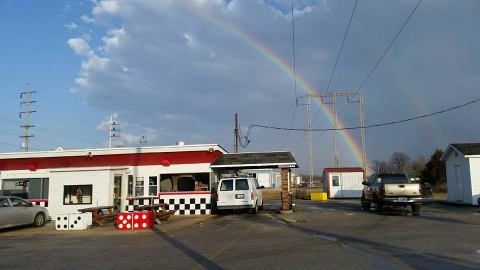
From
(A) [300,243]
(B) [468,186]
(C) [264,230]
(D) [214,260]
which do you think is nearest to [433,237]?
(A) [300,243]

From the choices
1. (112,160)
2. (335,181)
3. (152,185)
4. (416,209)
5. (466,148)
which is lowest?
(416,209)

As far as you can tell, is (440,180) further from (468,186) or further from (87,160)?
(87,160)

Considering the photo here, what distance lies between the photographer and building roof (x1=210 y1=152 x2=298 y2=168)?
23953 mm

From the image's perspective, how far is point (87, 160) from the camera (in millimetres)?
25859

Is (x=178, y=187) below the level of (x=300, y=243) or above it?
above

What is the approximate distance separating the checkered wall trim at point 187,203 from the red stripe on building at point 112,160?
1.89m

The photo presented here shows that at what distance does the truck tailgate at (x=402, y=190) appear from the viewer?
21297 mm

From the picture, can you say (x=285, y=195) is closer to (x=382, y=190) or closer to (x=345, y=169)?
(x=382, y=190)

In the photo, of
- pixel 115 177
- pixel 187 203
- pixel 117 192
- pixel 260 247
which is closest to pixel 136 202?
pixel 117 192

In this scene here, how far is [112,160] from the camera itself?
25.5m

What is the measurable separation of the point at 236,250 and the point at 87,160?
17422 millimetres

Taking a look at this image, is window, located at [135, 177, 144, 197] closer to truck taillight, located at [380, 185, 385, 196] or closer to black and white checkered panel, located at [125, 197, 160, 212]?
black and white checkered panel, located at [125, 197, 160, 212]

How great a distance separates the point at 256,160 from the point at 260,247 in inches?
534

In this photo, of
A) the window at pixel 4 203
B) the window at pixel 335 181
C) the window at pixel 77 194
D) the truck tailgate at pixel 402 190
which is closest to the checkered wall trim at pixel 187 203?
the window at pixel 77 194
